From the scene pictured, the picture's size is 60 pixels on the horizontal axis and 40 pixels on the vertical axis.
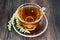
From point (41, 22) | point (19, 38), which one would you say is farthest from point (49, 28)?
point (19, 38)

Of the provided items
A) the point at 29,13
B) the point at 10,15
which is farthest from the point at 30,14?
the point at 10,15

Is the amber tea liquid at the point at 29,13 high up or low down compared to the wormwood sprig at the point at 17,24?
up

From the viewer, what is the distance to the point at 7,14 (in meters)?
0.84

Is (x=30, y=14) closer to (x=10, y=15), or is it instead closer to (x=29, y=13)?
(x=29, y=13)

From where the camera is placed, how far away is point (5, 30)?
789 millimetres

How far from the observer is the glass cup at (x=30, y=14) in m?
0.76

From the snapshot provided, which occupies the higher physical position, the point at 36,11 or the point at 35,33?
the point at 36,11

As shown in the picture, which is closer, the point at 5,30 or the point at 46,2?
the point at 5,30

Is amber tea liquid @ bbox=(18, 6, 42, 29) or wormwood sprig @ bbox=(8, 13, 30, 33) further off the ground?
amber tea liquid @ bbox=(18, 6, 42, 29)

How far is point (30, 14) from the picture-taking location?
81 centimetres

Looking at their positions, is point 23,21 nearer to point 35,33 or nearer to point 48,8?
point 35,33

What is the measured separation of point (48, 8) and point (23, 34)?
8.6 inches

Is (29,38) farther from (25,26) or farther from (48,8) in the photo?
(48,8)

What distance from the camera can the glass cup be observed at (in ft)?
2.51
